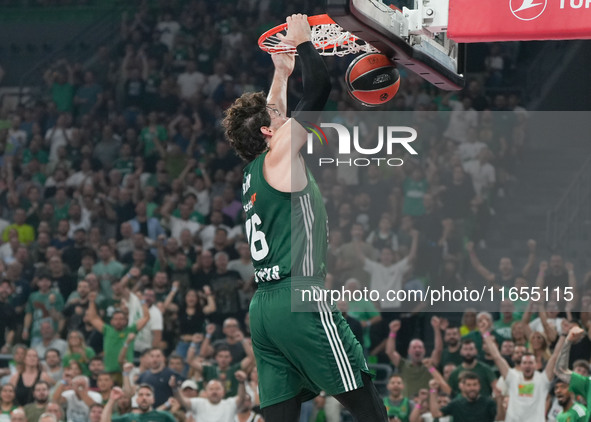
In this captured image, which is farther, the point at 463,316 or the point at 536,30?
the point at 463,316

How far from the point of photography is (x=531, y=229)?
522 inches

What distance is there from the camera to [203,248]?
1396 centimetres

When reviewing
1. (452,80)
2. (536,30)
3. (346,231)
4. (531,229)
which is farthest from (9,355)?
(536,30)

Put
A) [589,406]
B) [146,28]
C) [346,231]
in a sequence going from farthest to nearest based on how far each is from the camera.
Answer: [146,28]
[346,231]
[589,406]

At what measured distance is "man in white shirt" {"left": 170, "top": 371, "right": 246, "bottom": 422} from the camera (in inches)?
434

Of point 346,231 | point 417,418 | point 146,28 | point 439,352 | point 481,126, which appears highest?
point 146,28

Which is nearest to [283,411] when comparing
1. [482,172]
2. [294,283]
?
[294,283]

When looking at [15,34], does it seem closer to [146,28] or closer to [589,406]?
[146,28]

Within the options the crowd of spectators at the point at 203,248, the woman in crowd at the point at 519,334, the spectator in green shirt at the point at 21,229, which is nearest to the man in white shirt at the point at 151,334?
the crowd of spectators at the point at 203,248

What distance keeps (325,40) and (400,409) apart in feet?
16.8

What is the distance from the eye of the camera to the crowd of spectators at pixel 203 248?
11.1 m

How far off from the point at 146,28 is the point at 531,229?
27.9ft

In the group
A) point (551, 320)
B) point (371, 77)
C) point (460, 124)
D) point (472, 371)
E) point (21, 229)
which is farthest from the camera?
point (21, 229)

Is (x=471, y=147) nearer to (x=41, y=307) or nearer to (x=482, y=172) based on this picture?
(x=482, y=172)
